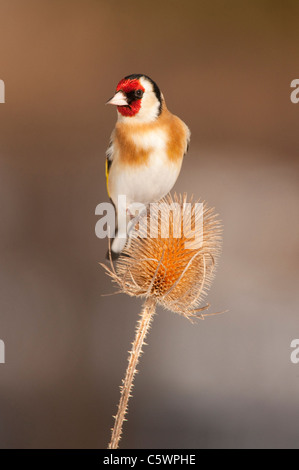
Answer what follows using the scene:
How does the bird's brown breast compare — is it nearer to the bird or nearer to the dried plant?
the bird

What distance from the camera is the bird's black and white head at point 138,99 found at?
2.28 ft

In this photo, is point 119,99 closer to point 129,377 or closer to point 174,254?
point 174,254

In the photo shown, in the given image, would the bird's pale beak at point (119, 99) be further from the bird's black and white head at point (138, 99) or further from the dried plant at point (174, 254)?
the dried plant at point (174, 254)

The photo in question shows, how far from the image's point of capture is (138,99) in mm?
738

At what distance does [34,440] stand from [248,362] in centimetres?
107

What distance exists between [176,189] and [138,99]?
1.52m

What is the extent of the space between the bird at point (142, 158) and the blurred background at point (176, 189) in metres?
1.45

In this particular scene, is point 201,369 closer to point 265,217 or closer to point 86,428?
point 86,428

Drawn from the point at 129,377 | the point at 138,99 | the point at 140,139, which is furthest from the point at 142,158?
the point at 129,377

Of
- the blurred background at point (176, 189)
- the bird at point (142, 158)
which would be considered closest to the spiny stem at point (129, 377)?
the bird at point (142, 158)

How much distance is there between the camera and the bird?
0.82 meters

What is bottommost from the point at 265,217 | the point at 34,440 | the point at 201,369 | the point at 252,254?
the point at 34,440

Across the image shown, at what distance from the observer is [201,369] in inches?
94.5
